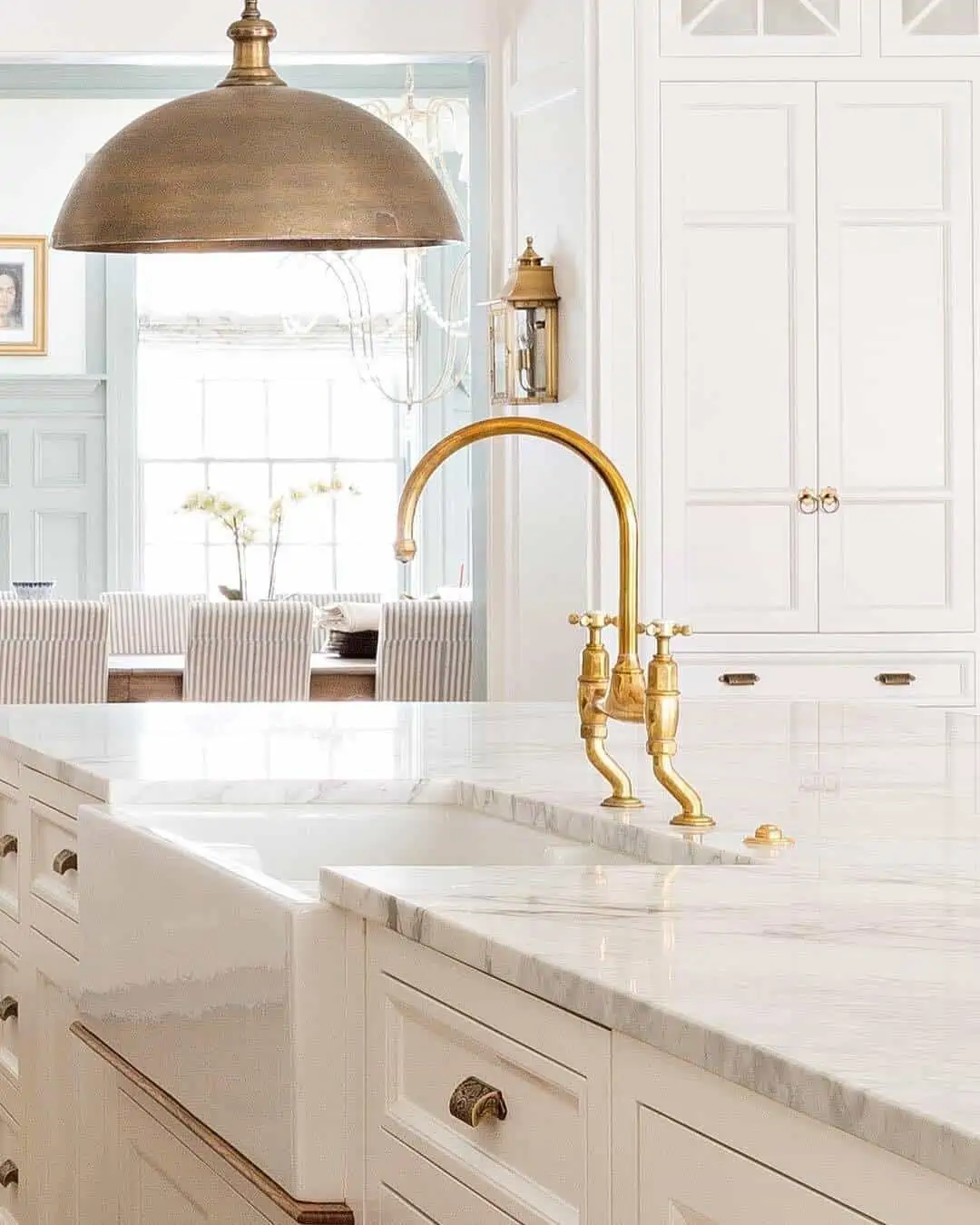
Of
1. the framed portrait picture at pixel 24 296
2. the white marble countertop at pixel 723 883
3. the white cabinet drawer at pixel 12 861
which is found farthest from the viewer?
the framed portrait picture at pixel 24 296

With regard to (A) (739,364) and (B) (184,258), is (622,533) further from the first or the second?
(B) (184,258)

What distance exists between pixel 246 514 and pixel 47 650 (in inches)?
105

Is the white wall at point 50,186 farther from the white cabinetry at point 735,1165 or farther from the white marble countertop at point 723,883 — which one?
the white cabinetry at point 735,1165

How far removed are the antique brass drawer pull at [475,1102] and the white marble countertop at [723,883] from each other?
0.27 ft

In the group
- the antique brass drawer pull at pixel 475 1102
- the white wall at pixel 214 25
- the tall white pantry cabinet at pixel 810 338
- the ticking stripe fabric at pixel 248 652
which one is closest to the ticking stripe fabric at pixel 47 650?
the ticking stripe fabric at pixel 248 652

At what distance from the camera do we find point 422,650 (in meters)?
6.08

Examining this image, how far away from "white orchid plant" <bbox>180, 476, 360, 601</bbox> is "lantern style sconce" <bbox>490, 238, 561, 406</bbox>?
111 inches

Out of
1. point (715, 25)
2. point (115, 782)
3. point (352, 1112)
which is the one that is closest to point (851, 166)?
point (715, 25)

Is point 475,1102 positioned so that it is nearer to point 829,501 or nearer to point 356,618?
point 829,501

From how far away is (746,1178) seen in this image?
878 mm

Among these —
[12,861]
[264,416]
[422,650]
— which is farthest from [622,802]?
[264,416]

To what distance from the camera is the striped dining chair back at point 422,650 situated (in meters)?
6.05

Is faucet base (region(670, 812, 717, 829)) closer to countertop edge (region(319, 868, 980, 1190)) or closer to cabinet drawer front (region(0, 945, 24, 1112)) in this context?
countertop edge (region(319, 868, 980, 1190))

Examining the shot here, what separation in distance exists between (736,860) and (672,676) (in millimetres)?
244
